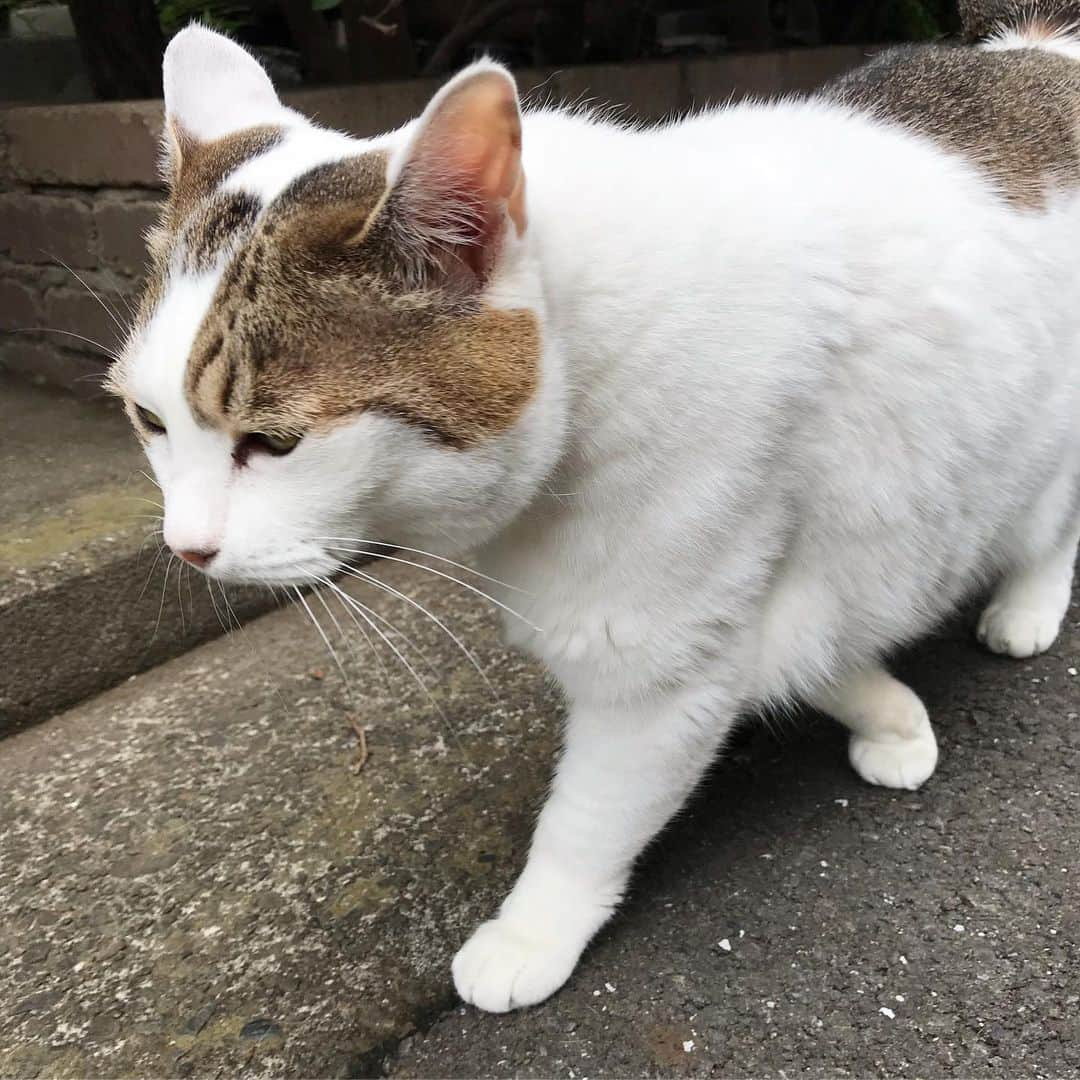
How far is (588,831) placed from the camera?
4.72ft

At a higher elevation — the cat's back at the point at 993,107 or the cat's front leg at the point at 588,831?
the cat's back at the point at 993,107

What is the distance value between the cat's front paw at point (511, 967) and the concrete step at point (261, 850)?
7 centimetres

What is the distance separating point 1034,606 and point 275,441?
1.62 meters

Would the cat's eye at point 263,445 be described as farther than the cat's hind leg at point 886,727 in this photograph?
No

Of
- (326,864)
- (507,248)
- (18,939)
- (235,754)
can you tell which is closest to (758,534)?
(507,248)

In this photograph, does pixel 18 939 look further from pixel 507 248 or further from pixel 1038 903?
pixel 1038 903

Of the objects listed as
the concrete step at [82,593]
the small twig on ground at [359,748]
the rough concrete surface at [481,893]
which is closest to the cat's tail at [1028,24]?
the rough concrete surface at [481,893]

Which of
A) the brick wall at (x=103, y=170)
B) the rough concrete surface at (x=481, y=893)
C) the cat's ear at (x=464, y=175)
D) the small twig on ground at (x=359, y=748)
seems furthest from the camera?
the brick wall at (x=103, y=170)

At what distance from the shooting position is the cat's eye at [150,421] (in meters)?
1.18

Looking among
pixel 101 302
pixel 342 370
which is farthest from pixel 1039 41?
pixel 101 302

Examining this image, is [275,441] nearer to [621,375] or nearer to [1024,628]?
[621,375]

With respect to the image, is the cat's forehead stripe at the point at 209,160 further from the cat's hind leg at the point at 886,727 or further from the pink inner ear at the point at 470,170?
the cat's hind leg at the point at 886,727

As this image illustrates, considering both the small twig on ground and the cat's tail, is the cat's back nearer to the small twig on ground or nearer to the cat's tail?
the cat's tail

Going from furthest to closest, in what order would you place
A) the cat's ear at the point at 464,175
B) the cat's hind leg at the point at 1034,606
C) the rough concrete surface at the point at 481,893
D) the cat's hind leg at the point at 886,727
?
the cat's hind leg at the point at 1034,606 < the cat's hind leg at the point at 886,727 < the rough concrete surface at the point at 481,893 < the cat's ear at the point at 464,175
